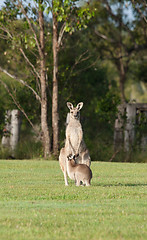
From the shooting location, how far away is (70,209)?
9.28m

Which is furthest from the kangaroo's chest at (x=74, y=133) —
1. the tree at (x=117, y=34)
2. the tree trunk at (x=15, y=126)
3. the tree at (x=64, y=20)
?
the tree at (x=117, y=34)

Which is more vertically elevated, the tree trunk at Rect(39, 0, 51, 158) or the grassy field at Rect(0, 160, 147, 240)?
the tree trunk at Rect(39, 0, 51, 158)

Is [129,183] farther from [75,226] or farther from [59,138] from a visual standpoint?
[59,138]

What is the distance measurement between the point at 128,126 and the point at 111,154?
74.7 inches

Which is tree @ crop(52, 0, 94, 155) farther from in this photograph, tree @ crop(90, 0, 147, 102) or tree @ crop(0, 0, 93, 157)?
tree @ crop(90, 0, 147, 102)

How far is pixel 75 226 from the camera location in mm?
7781

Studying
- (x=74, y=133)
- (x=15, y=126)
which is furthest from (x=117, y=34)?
(x=74, y=133)

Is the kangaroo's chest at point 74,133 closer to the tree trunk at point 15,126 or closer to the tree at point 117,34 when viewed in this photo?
the tree trunk at point 15,126

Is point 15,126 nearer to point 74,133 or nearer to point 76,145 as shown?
point 74,133

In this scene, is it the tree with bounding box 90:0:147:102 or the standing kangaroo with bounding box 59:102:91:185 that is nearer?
the standing kangaroo with bounding box 59:102:91:185

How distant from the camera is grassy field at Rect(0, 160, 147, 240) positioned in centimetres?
736

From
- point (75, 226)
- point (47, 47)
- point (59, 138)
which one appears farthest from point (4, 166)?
point (75, 226)

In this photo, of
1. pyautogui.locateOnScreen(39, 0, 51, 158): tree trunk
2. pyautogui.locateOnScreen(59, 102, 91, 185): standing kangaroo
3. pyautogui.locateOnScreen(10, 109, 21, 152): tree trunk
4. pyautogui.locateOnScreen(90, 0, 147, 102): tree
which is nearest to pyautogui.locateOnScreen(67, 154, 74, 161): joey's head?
pyautogui.locateOnScreen(59, 102, 91, 185): standing kangaroo

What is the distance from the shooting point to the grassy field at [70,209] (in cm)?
736
